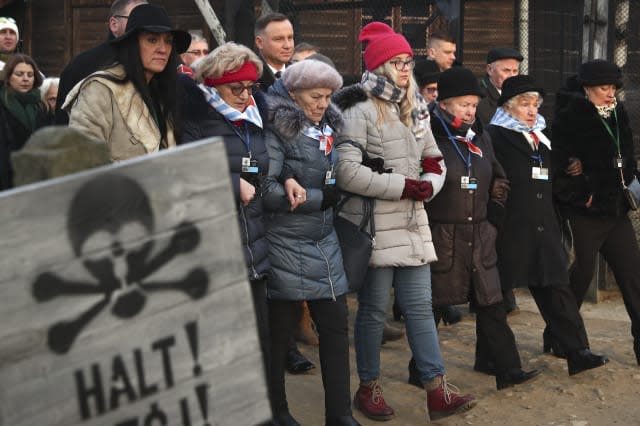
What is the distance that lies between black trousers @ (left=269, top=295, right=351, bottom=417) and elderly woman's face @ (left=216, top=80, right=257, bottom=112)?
923 mm

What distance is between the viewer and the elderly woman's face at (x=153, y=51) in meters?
4.48

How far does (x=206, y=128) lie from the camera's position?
4832mm

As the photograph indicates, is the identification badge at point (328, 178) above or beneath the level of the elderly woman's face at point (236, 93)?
beneath

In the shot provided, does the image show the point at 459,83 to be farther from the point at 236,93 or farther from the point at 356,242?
the point at 236,93

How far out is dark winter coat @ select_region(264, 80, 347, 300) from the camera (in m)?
5.02

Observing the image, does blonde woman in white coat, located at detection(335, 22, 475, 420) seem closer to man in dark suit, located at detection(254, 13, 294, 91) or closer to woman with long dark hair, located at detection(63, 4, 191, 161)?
woman with long dark hair, located at detection(63, 4, 191, 161)

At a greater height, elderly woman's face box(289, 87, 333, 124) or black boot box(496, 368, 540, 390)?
elderly woman's face box(289, 87, 333, 124)

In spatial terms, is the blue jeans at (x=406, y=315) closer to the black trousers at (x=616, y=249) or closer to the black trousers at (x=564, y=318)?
the black trousers at (x=564, y=318)

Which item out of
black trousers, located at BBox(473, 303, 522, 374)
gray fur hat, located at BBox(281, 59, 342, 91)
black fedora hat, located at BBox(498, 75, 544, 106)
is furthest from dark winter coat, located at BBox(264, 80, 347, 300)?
black fedora hat, located at BBox(498, 75, 544, 106)

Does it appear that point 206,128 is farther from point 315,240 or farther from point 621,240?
point 621,240

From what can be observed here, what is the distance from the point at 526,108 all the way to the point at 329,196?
1604 millimetres

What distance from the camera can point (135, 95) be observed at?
14.6 ft

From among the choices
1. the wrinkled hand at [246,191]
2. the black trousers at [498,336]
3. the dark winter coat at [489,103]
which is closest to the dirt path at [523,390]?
the black trousers at [498,336]

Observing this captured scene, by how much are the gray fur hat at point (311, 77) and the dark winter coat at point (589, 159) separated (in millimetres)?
1860
